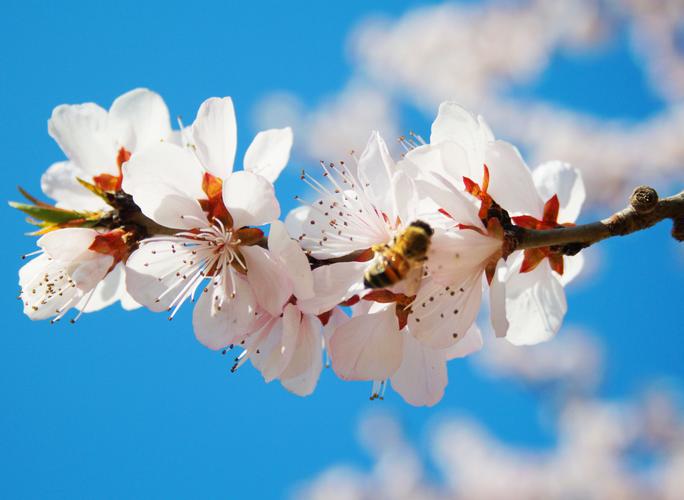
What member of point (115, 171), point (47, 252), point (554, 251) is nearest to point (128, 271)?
point (47, 252)

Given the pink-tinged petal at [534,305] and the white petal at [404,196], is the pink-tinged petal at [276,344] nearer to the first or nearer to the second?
the white petal at [404,196]

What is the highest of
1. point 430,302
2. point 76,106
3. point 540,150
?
point 76,106

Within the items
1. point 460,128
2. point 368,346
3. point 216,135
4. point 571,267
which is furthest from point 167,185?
point 571,267

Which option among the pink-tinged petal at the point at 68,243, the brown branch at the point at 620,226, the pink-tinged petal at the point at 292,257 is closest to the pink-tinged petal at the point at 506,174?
the brown branch at the point at 620,226

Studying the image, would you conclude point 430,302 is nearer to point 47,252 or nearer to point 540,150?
point 47,252

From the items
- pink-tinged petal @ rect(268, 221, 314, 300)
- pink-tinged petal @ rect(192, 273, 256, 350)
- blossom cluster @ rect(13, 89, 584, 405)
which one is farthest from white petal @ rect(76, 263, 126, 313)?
pink-tinged petal @ rect(268, 221, 314, 300)

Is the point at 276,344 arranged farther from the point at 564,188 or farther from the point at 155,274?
the point at 564,188

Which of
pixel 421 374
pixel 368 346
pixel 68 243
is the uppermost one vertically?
pixel 68 243
